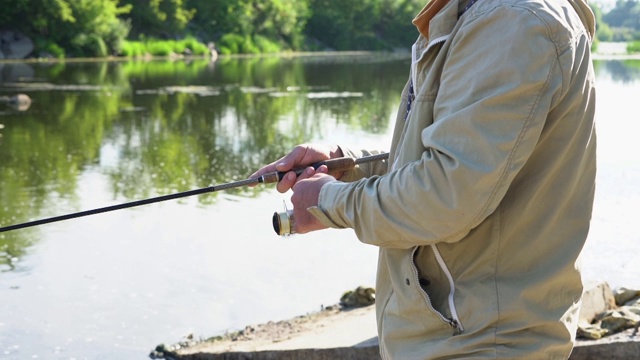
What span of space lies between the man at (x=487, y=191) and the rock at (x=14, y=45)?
44100 mm

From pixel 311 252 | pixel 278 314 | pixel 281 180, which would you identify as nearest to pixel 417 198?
pixel 281 180

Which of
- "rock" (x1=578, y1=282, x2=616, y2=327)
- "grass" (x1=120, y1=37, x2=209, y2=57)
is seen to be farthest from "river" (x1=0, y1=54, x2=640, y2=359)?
"grass" (x1=120, y1=37, x2=209, y2=57)

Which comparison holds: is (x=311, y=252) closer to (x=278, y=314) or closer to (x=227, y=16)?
(x=278, y=314)

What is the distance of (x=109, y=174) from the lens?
1216 cm

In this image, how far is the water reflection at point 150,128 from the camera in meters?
11.2

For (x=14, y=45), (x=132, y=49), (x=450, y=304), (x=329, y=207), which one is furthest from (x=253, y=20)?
(x=450, y=304)

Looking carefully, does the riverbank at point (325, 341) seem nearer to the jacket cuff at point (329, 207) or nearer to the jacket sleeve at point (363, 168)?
the jacket sleeve at point (363, 168)

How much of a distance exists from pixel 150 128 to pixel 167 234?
874 cm

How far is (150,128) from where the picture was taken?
17344 mm

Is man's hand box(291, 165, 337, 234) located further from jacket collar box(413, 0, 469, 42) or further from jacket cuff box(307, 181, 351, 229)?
jacket collar box(413, 0, 469, 42)

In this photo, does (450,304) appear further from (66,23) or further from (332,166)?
(66,23)

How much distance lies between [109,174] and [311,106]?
10.0m

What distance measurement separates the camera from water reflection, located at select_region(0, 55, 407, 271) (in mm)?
11172

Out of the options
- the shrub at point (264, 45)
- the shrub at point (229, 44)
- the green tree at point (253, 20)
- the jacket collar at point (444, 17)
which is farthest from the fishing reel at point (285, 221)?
the shrub at point (264, 45)
